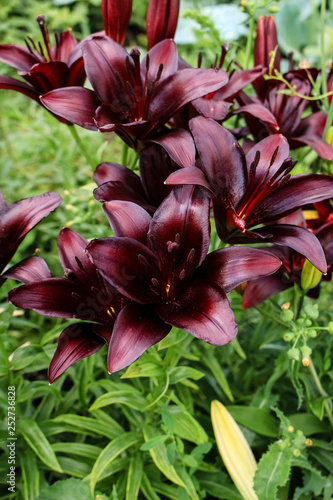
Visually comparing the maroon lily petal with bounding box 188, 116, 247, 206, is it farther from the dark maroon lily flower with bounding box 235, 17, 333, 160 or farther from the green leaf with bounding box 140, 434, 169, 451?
the green leaf with bounding box 140, 434, 169, 451

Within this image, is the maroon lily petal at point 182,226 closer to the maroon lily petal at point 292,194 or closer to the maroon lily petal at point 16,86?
the maroon lily petal at point 292,194

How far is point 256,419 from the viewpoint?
1009 millimetres

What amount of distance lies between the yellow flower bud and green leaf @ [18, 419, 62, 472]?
11.7 inches

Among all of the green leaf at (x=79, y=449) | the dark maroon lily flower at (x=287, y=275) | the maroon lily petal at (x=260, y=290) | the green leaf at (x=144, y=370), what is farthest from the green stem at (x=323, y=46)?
the green leaf at (x=79, y=449)

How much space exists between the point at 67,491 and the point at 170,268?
51 cm

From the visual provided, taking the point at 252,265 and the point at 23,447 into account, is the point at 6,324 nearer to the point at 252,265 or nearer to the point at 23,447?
the point at 23,447

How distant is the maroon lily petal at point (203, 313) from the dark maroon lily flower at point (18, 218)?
0.75 feet

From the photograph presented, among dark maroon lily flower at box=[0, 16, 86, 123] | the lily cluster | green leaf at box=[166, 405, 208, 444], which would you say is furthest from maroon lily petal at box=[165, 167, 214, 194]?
green leaf at box=[166, 405, 208, 444]

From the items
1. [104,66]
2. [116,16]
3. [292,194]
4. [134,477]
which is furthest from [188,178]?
[134,477]

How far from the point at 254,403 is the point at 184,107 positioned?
643mm

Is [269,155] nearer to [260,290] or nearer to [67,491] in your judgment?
[260,290]

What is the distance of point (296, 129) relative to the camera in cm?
94

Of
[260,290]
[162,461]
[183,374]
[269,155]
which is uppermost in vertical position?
[269,155]

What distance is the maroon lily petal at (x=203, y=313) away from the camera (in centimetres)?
60
